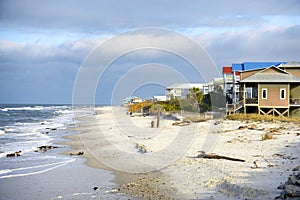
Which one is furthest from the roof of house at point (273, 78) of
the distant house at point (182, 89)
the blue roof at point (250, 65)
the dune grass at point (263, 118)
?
the distant house at point (182, 89)

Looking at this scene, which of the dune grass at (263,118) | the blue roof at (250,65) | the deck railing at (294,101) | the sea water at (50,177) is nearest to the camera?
the sea water at (50,177)

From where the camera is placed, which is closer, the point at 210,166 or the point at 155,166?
the point at 210,166

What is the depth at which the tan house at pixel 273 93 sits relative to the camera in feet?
112

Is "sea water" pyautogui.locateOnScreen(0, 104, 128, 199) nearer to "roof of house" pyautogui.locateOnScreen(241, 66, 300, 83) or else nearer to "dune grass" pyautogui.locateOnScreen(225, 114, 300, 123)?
"dune grass" pyautogui.locateOnScreen(225, 114, 300, 123)

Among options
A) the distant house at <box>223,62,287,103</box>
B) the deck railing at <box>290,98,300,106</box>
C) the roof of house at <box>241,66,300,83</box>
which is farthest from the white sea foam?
the distant house at <box>223,62,287,103</box>

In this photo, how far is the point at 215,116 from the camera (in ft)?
118

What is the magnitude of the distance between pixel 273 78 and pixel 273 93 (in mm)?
1446

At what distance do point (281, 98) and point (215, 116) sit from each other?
6.19 m

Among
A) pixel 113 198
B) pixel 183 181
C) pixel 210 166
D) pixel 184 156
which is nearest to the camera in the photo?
pixel 113 198

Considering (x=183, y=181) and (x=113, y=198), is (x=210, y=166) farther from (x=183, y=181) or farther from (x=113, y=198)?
(x=113, y=198)

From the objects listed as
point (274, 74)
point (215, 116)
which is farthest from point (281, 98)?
point (215, 116)

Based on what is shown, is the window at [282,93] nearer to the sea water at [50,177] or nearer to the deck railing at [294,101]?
the deck railing at [294,101]

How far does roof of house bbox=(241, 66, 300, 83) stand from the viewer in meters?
34.2

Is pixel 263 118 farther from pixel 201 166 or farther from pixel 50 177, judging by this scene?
pixel 50 177
